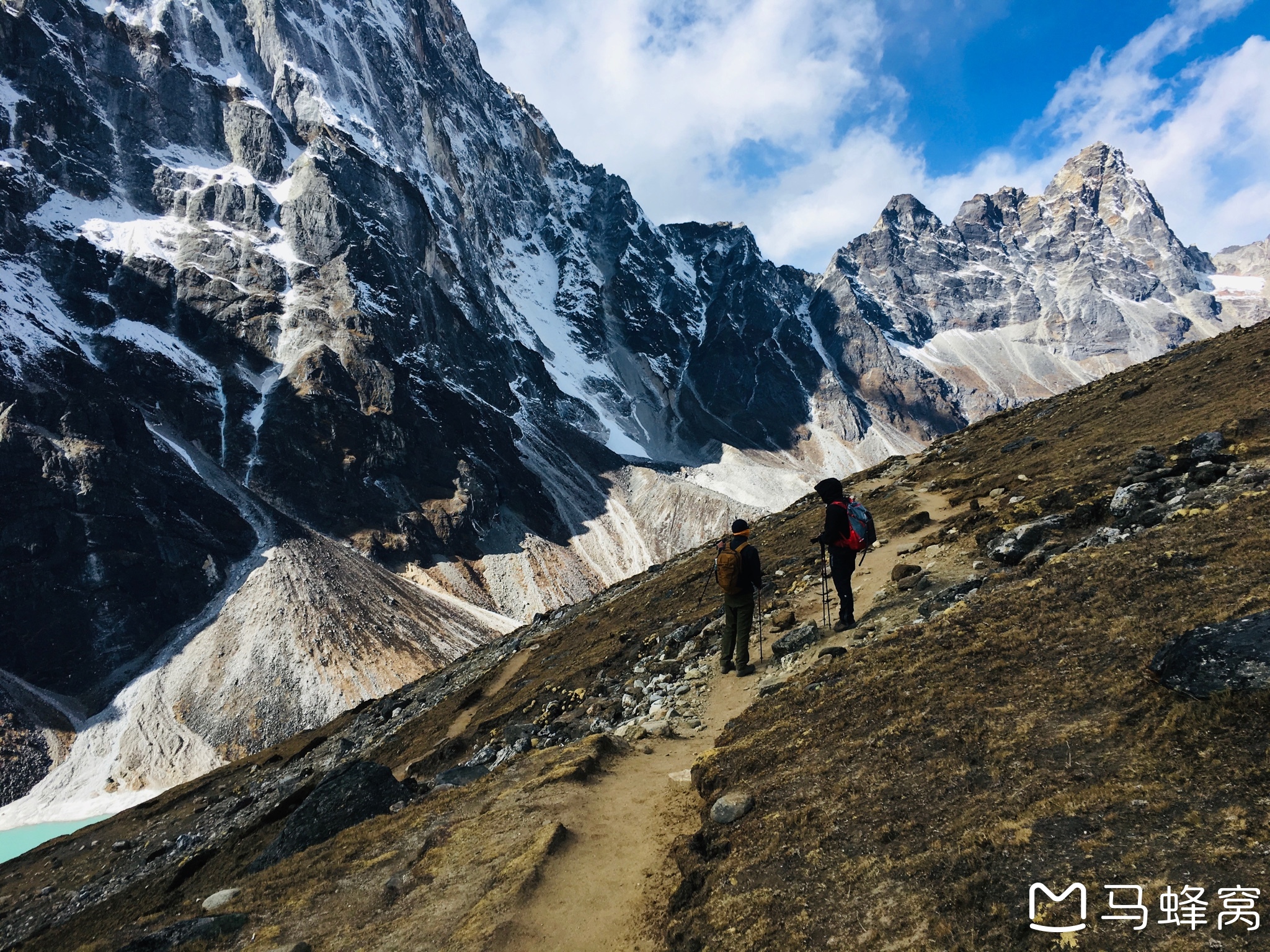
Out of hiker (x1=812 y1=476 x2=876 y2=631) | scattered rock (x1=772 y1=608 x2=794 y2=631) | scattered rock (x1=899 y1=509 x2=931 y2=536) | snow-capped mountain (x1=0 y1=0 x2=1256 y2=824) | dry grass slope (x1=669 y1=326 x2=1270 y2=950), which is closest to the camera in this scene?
dry grass slope (x1=669 y1=326 x2=1270 y2=950)

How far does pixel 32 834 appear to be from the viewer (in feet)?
211

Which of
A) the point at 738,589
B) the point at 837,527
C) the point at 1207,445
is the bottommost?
the point at 738,589

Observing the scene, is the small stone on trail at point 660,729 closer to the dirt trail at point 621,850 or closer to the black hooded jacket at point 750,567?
the dirt trail at point 621,850

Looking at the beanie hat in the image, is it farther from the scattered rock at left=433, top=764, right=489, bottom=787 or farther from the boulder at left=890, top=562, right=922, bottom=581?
the scattered rock at left=433, top=764, right=489, bottom=787

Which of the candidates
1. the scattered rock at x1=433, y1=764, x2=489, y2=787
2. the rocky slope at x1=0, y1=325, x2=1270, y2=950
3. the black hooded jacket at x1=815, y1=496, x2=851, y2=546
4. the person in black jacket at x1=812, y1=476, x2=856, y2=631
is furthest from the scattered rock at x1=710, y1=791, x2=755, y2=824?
the scattered rock at x1=433, y1=764, x2=489, y2=787

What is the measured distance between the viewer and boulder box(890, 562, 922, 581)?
16948 millimetres

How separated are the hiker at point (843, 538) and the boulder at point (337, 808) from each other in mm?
10732

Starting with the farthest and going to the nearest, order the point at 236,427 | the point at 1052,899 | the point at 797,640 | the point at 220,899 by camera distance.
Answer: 1. the point at 236,427
2. the point at 797,640
3. the point at 220,899
4. the point at 1052,899

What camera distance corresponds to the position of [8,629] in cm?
8212

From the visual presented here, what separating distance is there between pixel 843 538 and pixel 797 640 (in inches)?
113

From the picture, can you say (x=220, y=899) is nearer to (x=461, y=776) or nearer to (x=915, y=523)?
(x=461, y=776)

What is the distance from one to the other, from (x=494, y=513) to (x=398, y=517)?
72.4 ft

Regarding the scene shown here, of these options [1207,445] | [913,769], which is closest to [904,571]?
[1207,445]

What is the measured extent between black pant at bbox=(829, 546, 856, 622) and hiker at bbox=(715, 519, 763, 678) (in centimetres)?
168
